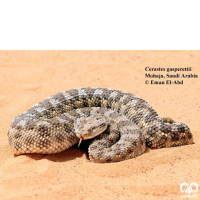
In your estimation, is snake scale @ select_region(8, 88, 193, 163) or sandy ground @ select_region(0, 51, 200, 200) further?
snake scale @ select_region(8, 88, 193, 163)

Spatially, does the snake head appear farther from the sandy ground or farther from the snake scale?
the sandy ground

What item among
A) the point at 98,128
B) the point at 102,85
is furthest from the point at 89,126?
the point at 102,85

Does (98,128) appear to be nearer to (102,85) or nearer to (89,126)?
(89,126)

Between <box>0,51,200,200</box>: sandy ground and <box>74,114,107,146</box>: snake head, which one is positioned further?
<box>74,114,107,146</box>: snake head

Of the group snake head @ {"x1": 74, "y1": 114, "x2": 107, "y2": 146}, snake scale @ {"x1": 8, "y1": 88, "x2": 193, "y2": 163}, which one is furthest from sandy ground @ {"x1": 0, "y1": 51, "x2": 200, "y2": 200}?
snake head @ {"x1": 74, "y1": 114, "x2": 107, "y2": 146}
